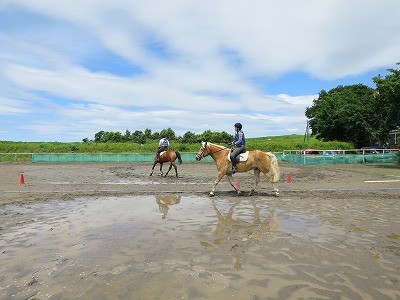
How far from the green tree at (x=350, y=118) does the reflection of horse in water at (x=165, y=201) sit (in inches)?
1723

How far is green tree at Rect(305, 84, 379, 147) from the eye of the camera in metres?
48.2

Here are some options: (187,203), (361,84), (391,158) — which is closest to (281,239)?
(187,203)

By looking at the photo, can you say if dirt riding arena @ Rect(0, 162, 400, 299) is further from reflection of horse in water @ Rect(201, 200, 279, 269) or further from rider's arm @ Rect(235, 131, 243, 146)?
rider's arm @ Rect(235, 131, 243, 146)

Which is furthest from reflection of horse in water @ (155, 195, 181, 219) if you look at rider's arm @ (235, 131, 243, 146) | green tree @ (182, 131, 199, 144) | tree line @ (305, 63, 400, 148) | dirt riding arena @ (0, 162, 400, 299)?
green tree @ (182, 131, 199, 144)

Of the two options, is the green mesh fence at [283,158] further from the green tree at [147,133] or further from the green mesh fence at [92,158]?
the green tree at [147,133]

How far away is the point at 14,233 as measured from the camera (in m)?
6.55

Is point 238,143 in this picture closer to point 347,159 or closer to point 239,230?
point 239,230

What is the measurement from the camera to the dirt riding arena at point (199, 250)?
3.97 metres

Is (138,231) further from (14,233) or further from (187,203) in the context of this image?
(187,203)

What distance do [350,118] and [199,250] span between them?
49880mm

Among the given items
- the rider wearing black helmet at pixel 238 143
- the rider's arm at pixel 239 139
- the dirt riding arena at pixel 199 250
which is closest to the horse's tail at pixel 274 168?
the rider wearing black helmet at pixel 238 143

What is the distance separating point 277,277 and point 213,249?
57.5 inches

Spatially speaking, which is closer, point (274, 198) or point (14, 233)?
point (14, 233)

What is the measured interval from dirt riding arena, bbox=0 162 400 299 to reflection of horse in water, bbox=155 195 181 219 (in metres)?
0.06
